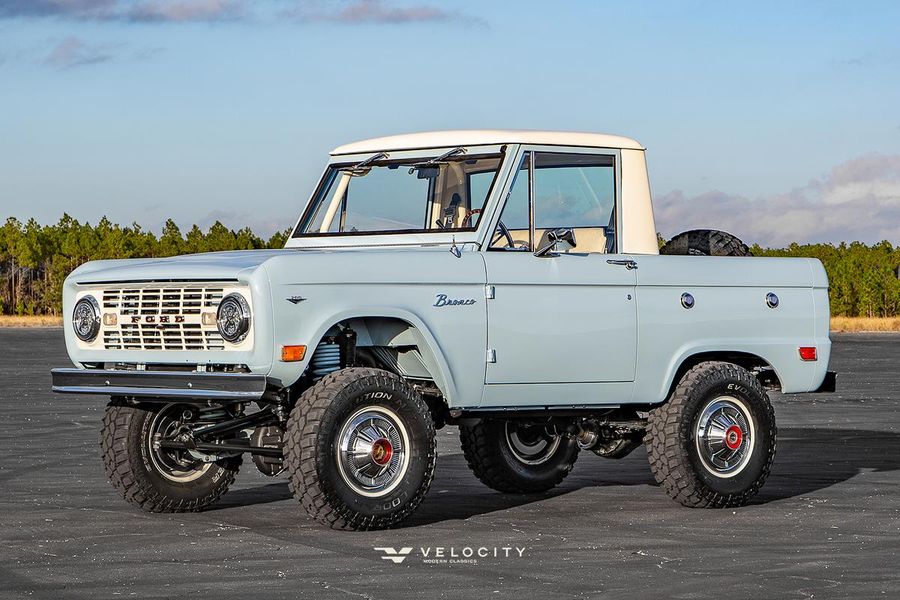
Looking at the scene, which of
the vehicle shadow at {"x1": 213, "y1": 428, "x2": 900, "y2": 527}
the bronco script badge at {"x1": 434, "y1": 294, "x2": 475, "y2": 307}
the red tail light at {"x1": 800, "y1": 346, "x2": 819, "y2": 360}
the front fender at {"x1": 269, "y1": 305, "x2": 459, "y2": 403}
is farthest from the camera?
the red tail light at {"x1": 800, "y1": 346, "x2": 819, "y2": 360}

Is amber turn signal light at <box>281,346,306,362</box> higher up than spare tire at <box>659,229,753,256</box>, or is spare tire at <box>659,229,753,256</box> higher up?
spare tire at <box>659,229,753,256</box>

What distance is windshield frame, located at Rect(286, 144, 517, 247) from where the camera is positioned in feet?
34.3

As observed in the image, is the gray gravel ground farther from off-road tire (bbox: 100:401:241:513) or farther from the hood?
the hood

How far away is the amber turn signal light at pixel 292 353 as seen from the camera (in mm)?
9023

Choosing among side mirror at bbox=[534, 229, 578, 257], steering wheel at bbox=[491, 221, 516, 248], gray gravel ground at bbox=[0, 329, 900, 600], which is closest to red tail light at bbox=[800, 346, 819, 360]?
gray gravel ground at bbox=[0, 329, 900, 600]

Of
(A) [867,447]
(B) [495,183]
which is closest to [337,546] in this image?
(B) [495,183]

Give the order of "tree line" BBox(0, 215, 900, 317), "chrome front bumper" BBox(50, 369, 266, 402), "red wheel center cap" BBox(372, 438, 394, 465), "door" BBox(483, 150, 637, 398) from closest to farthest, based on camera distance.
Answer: "chrome front bumper" BBox(50, 369, 266, 402) → "red wheel center cap" BBox(372, 438, 394, 465) → "door" BBox(483, 150, 637, 398) → "tree line" BBox(0, 215, 900, 317)

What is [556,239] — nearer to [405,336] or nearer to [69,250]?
[405,336]

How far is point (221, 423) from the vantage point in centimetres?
998

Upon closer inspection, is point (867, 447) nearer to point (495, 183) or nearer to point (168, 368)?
point (495, 183)

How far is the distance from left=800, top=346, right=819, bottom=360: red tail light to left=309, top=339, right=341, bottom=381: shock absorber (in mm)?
3776

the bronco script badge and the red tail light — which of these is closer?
the bronco script badge

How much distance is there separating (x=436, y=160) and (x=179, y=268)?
7.58 ft

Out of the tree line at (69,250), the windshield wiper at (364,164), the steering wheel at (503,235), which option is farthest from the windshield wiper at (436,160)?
the tree line at (69,250)
